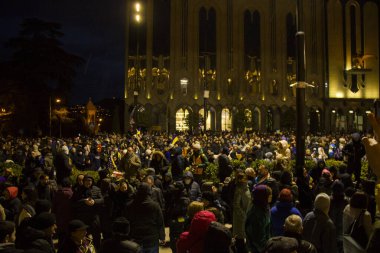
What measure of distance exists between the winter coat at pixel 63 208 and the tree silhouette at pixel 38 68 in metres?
40.2

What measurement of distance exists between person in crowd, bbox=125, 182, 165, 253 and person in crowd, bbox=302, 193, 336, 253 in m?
2.16

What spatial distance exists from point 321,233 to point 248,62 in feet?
175

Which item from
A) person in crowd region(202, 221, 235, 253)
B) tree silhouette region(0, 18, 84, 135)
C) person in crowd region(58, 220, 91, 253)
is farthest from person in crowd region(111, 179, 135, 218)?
A: tree silhouette region(0, 18, 84, 135)

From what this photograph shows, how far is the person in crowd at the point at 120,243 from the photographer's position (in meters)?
4.28

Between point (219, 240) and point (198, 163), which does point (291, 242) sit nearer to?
point (219, 240)

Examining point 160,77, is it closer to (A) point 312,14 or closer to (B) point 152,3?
(B) point 152,3

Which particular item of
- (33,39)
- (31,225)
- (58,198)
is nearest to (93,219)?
(58,198)

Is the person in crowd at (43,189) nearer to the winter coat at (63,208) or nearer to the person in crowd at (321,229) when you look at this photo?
the winter coat at (63,208)

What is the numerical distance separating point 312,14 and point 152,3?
22.5 meters

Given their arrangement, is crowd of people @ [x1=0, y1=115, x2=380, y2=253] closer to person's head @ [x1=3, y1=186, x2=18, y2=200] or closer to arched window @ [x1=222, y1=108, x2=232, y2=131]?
person's head @ [x1=3, y1=186, x2=18, y2=200]

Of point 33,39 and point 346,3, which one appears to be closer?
point 33,39

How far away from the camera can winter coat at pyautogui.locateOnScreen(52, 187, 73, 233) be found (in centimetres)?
738

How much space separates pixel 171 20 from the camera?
54.7m

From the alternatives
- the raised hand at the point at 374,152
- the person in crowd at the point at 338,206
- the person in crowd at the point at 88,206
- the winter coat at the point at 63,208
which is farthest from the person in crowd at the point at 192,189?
the raised hand at the point at 374,152
